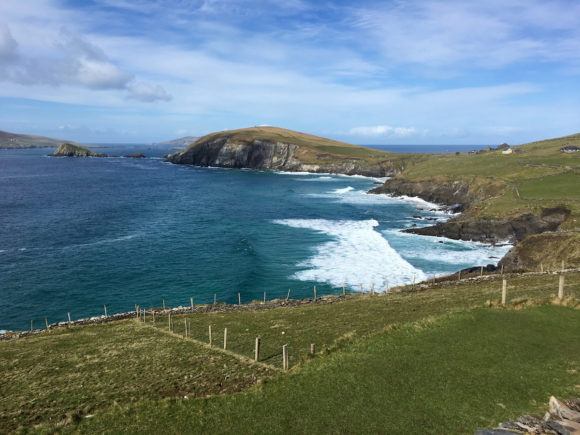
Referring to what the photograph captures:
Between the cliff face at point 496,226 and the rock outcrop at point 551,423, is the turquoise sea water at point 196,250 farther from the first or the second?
the rock outcrop at point 551,423

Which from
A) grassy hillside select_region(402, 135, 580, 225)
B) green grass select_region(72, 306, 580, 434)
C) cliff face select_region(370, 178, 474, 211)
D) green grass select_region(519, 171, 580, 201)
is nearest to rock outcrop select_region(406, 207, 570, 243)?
grassy hillside select_region(402, 135, 580, 225)

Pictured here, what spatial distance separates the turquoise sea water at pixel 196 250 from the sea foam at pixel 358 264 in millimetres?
190

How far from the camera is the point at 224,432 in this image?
68.0ft

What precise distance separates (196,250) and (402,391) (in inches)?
2556

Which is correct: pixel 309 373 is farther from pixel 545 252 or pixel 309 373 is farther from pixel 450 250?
pixel 450 250

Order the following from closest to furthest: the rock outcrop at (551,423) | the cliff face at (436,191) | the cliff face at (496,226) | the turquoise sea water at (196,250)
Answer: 1. the rock outcrop at (551,423)
2. the turquoise sea water at (196,250)
3. the cliff face at (496,226)
4. the cliff face at (436,191)

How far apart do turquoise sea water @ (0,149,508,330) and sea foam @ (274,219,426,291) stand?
190 mm

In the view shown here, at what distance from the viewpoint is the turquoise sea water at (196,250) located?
62.9 m

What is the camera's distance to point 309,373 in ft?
85.3

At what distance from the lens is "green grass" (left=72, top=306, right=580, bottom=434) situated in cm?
2091

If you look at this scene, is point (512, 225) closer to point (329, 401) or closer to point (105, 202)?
point (329, 401)

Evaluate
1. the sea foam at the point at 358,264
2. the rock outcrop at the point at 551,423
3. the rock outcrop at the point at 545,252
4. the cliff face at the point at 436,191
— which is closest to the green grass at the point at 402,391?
the rock outcrop at the point at 551,423

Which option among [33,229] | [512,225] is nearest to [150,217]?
[33,229]

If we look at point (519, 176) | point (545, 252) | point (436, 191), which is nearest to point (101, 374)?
point (545, 252)
